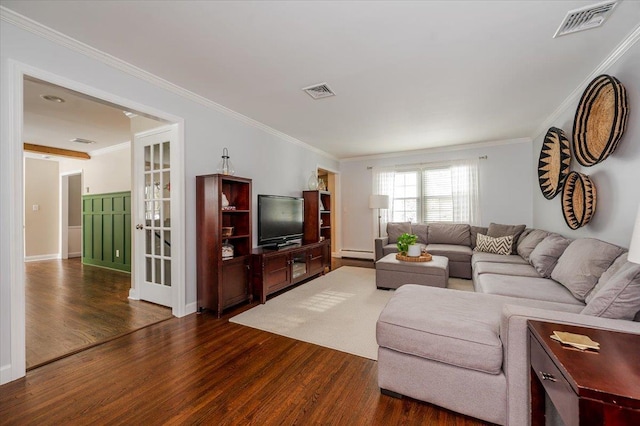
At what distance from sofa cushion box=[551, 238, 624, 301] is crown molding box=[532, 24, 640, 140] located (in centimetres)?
157

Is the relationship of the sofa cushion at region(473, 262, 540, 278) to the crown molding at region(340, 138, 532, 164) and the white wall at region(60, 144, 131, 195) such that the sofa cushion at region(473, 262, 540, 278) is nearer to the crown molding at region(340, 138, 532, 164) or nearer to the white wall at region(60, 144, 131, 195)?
the crown molding at region(340, 138, 532, 164)

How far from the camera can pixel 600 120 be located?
2.41 m

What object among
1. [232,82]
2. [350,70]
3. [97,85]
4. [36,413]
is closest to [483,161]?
[350,70]

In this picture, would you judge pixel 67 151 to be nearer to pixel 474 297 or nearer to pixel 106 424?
pixel 106 424

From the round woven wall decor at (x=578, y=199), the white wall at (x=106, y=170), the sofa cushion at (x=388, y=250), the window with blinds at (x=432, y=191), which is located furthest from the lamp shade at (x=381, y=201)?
the white wall at (x=106, y=170)

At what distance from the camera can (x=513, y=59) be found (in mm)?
2439

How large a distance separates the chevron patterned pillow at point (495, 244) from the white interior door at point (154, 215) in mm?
4666

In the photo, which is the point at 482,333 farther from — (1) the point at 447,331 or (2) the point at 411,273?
(2) the point at 411,273

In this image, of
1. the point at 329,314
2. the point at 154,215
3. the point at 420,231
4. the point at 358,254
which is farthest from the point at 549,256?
the point at 154,215

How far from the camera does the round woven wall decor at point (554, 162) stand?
328 cm

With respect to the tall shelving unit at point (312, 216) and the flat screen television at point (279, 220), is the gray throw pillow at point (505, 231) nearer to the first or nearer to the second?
the tall shelving unit at point (312, 216)

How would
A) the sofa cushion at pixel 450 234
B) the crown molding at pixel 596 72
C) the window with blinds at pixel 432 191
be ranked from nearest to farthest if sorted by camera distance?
the crown molding at pixel 596 72 < the sofa cushion at pixel 450 234 < the window with blinds at pixel 432 191

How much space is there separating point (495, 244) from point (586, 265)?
2539 millimetres

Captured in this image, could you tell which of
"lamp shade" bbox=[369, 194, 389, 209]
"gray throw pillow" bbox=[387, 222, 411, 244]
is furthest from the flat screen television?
"gray throw pillow" bbox=[387, 222, 411, 244]
